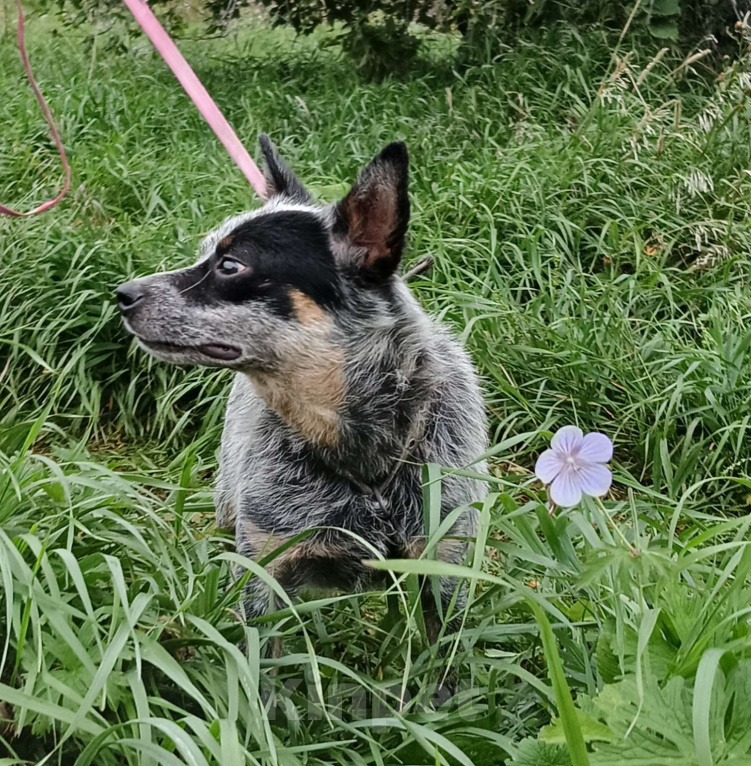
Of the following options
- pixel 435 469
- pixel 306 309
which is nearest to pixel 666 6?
pixel 306 309

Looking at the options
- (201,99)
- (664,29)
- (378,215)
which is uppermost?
(201,99)

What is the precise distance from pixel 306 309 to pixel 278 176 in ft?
2.01

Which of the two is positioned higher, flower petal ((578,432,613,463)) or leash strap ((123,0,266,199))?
leash strap ((123,0,266,199))

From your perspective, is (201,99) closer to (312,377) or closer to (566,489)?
(312,377)

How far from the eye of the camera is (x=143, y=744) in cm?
159

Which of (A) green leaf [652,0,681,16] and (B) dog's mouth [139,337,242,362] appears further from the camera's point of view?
(A) green leaf [652,0,681,16]

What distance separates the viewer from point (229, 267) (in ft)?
7.79

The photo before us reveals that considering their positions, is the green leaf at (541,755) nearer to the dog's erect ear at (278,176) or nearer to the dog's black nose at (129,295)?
the dog's black nose at (129,295)

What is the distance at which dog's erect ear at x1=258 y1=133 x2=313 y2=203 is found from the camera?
280 cm

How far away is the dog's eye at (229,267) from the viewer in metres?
2.37

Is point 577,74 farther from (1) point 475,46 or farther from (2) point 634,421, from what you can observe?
(2) point 634,421

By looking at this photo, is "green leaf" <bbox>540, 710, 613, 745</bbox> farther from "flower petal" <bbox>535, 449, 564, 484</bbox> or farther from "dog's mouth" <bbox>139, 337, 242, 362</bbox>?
"dog's mouth" <bbox>139, 337, 242, 362</bbox>

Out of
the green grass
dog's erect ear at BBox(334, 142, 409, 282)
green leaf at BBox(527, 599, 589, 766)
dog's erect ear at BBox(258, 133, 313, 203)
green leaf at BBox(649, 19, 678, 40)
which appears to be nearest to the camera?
green leaf at BBox(527, 599, 589, 766)

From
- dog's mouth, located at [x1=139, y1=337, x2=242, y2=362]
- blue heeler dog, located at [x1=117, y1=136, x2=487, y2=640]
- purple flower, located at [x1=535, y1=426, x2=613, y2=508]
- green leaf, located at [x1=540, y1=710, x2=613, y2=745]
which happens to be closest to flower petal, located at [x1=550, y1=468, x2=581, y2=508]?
purple flower, located at [x1=535, y1=426, x2=613, y2=508]
